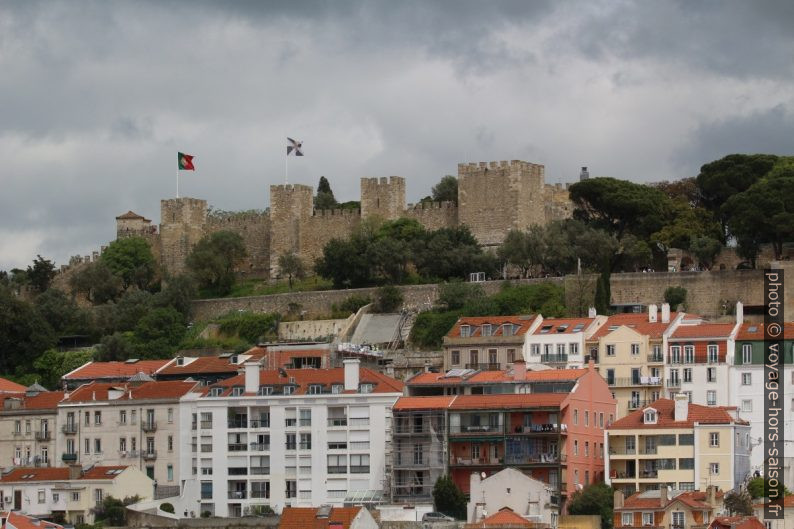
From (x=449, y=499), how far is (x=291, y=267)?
36.9m

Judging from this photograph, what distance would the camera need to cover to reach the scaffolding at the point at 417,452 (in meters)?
71.8

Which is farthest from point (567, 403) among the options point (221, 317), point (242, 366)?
point (221, 317)

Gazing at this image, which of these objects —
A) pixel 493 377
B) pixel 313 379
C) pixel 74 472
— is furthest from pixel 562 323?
pixel 74 472

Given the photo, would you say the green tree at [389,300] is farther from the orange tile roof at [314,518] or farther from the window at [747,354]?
the orange tile roof at [314,518]

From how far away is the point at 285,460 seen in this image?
7444 centimetres

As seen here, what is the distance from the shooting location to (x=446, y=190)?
116 m

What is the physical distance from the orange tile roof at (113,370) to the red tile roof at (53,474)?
1010 centimetres

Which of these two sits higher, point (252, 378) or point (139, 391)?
point (252, 378)

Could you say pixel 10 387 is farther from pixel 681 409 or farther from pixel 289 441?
pixel 681 409

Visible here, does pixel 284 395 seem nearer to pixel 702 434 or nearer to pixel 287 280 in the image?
pixel 702 434

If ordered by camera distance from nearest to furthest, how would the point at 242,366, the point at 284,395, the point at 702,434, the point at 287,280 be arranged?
the point at 702,434, the point at 284,395, the point at 242,366, the point at 287,280

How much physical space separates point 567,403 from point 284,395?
33.6ft

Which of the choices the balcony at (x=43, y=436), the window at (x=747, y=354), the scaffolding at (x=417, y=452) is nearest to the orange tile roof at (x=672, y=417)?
the window at (x=747, y=354)

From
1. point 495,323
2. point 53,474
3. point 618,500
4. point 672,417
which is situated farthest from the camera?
point 495,323
